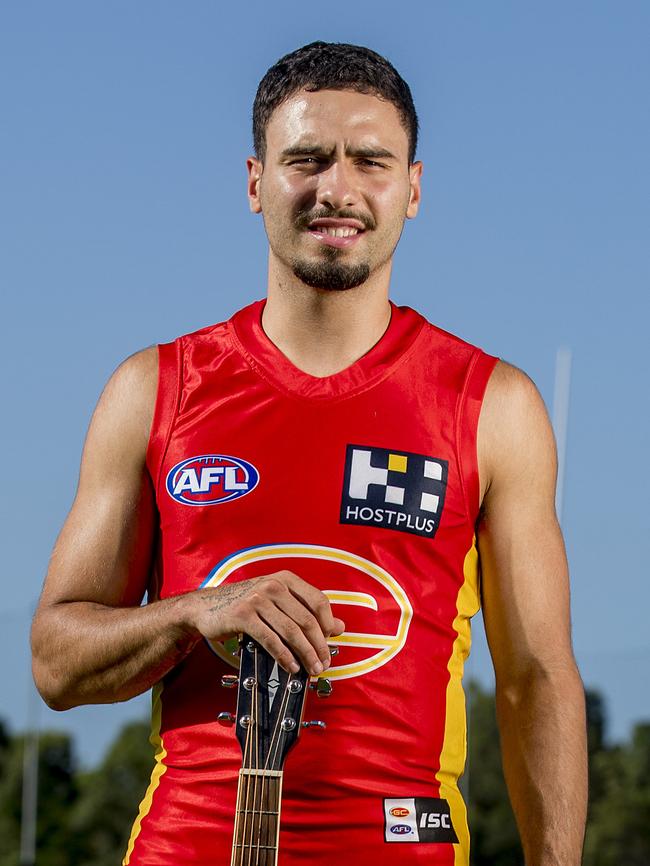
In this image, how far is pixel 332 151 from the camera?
3.27 meters

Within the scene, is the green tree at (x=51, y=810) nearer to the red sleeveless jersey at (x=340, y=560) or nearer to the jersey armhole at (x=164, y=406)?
the jersey armhole at (x=164, y=406)

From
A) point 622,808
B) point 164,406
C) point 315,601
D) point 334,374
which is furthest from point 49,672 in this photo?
point 622,808

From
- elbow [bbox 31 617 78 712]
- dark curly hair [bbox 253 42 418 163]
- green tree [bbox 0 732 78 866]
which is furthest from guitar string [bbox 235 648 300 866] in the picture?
green tree [bbox 0 732 78 866]

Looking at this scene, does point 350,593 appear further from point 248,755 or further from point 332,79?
point 332,79

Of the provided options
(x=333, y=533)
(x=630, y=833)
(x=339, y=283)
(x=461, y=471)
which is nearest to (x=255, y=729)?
(x=333, y=533)

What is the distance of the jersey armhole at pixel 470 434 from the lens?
329cm

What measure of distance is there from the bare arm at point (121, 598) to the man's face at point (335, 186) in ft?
1.28

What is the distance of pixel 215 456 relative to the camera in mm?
3279

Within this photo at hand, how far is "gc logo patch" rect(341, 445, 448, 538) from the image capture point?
3.21 metres

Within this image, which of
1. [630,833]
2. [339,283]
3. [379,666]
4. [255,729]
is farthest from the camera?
[630,833]

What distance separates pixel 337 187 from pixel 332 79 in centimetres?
27

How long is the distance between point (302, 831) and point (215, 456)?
2.36 ft

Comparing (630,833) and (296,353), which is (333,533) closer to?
(296,353)

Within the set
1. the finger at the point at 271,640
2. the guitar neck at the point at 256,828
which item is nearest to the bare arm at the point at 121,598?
the finger at the point at 271,640
